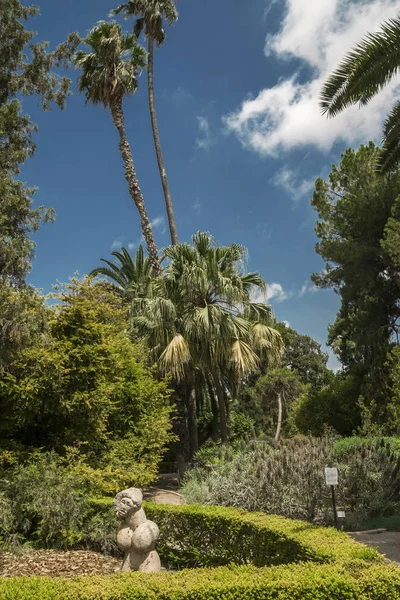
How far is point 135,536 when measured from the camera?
6125mm

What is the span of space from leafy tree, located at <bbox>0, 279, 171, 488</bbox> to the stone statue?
4.83m

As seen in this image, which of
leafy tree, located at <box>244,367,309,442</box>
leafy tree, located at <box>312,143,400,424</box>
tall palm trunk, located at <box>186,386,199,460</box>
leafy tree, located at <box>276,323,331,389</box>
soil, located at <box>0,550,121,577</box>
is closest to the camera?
soil, located at <box>0,550,121,577</box>

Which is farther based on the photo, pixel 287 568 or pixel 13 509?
pixel 13 509

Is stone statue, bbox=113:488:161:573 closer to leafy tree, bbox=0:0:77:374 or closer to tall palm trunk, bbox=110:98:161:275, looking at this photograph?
leafy tree, bbox=0:0:77:374

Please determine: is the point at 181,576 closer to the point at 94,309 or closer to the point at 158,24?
the point at 94,309

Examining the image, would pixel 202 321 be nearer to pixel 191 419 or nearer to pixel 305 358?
pixel 191 419

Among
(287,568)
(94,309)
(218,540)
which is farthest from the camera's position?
(94,309)

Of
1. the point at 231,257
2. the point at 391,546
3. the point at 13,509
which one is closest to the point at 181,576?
the point at 391,546

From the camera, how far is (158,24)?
21.0 metres

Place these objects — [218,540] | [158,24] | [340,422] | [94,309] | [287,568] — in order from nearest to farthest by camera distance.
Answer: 1. [287,568]
2. [218,540]
3. [94,309]
4. [158,24]
5. [340,422]

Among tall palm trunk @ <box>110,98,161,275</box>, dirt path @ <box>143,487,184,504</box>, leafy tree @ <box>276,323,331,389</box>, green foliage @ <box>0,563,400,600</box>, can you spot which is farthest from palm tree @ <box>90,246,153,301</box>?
leafy tree @ <box>276,323,331,389</box>

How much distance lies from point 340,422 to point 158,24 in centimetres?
1907

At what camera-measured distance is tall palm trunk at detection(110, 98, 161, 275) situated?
60.3ft

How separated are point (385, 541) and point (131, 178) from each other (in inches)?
591
